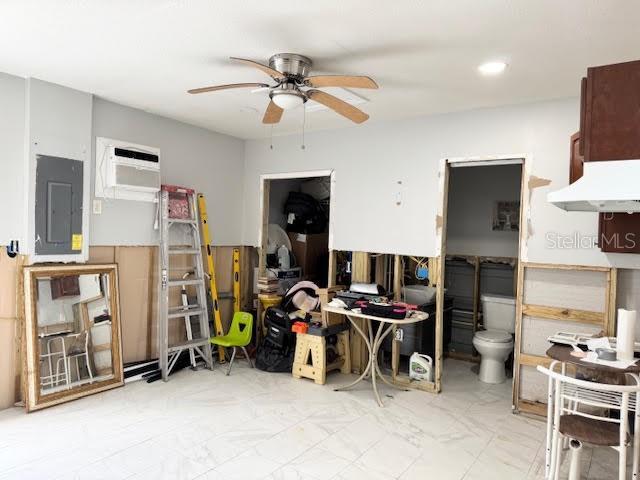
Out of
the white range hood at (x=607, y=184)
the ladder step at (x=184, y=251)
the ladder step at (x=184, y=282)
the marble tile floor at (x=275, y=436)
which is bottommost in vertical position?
the marble tile floor at (x=275, y=436)

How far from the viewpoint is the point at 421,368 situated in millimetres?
4090

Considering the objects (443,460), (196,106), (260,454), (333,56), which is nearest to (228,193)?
(196,106)

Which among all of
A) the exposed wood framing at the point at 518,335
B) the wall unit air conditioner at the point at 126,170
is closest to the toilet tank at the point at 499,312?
the exposed wood framing at the point at 518,335

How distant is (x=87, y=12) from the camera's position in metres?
2.29

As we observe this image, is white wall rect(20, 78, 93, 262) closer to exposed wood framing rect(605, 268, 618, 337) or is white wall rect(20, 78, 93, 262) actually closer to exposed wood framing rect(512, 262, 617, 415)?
exposed wood framing rect(512, 262, 617, 415)

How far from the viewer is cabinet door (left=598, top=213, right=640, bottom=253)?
303 cm

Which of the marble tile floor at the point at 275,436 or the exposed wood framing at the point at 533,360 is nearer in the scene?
the marble tile floor at the point at 275,436

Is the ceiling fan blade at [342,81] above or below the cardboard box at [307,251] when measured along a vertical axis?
above

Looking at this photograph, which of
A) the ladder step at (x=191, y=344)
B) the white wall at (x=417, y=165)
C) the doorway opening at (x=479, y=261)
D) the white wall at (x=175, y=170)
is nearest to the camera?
the white wall at (x=417, y=165)

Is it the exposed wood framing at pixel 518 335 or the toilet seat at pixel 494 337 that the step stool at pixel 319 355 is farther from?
the exposed wood framing at pixel 518 335

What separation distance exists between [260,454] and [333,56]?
2626mm

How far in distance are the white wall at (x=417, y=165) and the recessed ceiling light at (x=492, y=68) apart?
85cm

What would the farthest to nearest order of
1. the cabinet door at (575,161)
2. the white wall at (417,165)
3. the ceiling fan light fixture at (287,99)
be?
the white wall at (417,165) < the cabinet door at (575,161) < the ceiling fan light fixture at (287,99)

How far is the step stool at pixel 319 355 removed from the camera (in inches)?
163
